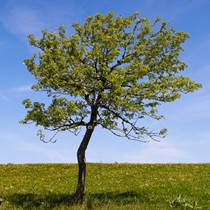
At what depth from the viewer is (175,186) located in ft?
88.3

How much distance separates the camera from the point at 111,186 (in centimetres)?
2828

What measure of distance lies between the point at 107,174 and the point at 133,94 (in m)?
12.7

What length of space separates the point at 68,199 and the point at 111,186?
5.33 meters

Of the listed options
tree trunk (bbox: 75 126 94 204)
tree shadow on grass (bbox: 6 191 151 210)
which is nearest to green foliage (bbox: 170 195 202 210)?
tree shadow on grass (bbox: 6 191 151 210)

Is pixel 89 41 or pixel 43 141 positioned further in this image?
pixel 89 41

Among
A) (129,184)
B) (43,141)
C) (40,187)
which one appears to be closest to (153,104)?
(43,141)

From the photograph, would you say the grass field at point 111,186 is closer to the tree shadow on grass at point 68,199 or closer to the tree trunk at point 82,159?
the tree shadow on grass at point 68,199

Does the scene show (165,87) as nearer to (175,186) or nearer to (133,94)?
(133,94)

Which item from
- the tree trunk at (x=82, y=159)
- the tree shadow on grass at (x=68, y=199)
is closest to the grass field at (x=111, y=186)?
the tree shadow on grass at (x=68, y=199)

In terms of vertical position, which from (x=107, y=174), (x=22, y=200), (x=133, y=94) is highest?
(x=133, y=94)

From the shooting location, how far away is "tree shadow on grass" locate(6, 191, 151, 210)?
71.0ft

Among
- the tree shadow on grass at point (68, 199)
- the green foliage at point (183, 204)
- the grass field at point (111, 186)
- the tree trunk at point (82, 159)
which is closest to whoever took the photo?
the green foliage at point (183, 204)

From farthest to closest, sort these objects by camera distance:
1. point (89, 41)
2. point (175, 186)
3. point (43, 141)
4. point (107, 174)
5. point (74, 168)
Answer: point (74, 168)
point (107, 174)
point (175, 186)
point (89, 41)
point (43, 141)

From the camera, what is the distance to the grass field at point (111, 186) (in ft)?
70.3
